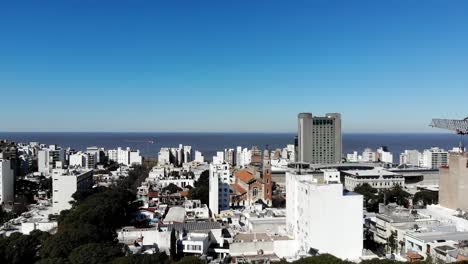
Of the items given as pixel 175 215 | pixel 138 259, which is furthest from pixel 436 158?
pixel 138 259

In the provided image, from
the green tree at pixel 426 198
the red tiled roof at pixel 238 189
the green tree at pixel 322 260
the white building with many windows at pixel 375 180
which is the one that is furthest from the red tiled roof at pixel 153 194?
the green tree at pixel 322 260

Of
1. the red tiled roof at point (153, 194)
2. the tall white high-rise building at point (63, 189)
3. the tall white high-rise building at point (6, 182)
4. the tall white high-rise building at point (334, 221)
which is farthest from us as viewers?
the tall white high-rise building at point (6, 182)

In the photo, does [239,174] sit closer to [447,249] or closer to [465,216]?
[465,216]

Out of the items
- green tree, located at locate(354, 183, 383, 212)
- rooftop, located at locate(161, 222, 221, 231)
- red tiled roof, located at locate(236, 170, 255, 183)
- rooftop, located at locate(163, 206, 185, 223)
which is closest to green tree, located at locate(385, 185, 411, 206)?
green tree, located at locate(354, 183, 383, 212)

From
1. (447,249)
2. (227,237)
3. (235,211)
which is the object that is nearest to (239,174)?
(235,211)

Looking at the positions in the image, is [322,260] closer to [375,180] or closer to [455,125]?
[455,125]

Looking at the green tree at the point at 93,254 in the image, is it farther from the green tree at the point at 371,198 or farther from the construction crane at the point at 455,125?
the construction crane at the point at 455,125
